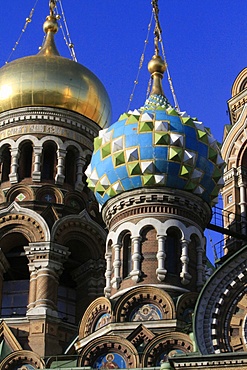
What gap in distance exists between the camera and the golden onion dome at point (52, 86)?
24016mm

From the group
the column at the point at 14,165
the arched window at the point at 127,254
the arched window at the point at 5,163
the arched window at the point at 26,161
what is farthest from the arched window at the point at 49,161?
the arched window at the point at 127,254

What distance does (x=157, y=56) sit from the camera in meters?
22.1

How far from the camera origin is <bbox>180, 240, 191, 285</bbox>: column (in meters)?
19.0

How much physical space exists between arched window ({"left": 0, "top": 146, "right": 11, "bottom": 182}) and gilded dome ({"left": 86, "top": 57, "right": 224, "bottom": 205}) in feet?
13.3

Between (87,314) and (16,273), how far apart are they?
15.4 ft

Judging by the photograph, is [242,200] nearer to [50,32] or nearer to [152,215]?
[152,215]

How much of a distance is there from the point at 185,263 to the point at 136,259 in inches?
34.1

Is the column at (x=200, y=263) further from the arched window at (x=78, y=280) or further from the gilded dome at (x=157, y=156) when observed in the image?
the arched window at (x=78, y=280)

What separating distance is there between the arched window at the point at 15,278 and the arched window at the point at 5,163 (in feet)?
4.96

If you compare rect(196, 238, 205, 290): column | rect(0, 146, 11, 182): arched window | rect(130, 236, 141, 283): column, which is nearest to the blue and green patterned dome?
rect(196, 238, 205, 290): column

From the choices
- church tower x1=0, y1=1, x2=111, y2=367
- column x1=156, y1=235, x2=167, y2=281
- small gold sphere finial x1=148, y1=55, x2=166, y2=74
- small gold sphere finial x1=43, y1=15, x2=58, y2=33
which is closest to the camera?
column x1=156, y1=235, x2=167, y2=281

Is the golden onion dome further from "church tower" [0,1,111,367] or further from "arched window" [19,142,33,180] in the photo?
"arched window" [19,142,33,180]

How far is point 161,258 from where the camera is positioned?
18.9m

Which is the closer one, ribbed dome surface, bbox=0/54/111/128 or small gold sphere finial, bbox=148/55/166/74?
small gold sphere finial, bbox=148/55/166/74
